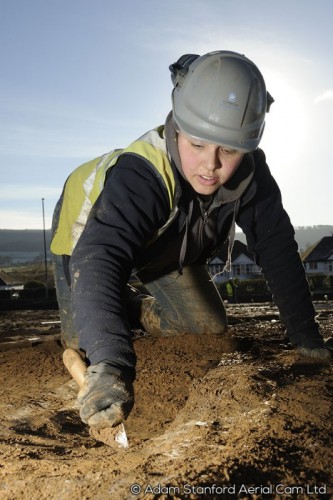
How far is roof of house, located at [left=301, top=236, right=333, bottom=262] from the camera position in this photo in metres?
50.9

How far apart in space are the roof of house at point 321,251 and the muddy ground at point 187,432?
47.7 metres

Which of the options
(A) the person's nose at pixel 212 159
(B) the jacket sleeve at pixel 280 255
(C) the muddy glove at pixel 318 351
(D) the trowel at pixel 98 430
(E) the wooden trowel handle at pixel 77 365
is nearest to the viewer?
(D) the trowel at pixel 98 430

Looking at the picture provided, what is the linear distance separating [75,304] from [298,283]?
6.09ft

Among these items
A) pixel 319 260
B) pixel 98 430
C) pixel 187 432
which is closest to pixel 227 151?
pixel 187 432

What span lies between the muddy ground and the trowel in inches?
2.9

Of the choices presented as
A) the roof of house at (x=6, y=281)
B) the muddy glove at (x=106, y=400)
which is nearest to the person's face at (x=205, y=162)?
the muddy glove at (x=106, y=400)

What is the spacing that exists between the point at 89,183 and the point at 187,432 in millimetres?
1736

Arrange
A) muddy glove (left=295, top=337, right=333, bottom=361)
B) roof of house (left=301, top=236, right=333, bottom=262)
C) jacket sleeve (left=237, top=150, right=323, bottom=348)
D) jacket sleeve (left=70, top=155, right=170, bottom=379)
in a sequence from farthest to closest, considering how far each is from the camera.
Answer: roof of house (left=301, top=236, right=333, bottom=262)
jacket sleeve (left=237, top=150, right=323, bottom=348)
muddy glove (left=295, top=337, right=333, bottom=361)
jacket sleeve (left=70, top=155, right=170, bottom=379)

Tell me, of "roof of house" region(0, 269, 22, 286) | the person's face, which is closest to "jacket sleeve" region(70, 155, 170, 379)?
the person's face

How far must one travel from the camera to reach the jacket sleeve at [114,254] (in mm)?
2711

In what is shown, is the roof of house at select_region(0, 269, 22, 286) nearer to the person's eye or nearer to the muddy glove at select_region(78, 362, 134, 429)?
the person's eye

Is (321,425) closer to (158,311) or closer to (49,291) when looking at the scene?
(158,311)

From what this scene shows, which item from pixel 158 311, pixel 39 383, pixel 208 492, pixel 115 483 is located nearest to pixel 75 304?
pixel 115 483

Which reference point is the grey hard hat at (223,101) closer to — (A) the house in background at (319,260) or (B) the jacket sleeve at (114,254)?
(B) the jacket sleeve at (114,254)
